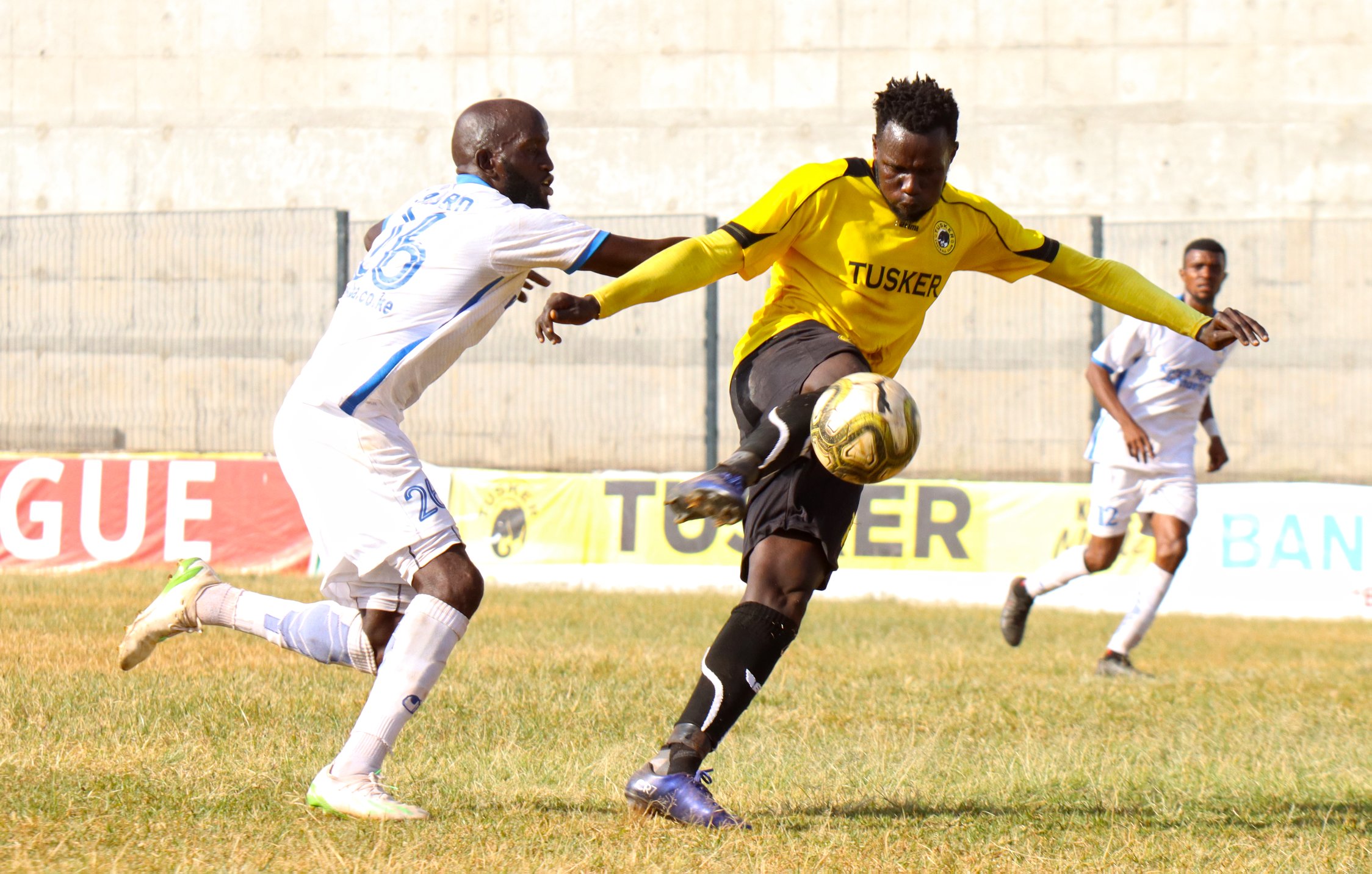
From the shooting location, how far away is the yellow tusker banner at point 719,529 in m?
12.7

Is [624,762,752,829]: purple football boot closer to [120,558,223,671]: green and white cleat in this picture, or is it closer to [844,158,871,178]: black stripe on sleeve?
[120,558,223,671]: green and white cleat

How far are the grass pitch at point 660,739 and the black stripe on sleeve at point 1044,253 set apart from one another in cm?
182

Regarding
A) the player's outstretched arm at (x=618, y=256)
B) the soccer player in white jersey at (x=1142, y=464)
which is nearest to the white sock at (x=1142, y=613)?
the soccer player in white jersey at (x=1142, y=464)

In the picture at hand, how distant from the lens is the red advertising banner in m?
13.1

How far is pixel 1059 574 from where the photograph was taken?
31.6ft

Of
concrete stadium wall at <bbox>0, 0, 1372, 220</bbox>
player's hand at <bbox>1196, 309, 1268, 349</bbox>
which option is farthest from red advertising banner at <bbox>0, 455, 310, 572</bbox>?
player's hand at <bbox>1196, 309, 1268, 349</bbox>

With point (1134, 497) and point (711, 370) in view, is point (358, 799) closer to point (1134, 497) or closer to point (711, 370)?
point (1134, 497)

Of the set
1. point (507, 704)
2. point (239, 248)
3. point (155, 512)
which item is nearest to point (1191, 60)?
point (239, 248)

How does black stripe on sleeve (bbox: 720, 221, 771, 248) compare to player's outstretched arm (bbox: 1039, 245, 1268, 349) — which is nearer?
black stripe on sleeve (bbox: 720, 221, 771, 248)

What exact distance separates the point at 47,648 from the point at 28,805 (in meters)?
3.89

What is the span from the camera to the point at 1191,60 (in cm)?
2014

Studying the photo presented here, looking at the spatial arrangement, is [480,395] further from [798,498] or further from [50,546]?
[798,498]

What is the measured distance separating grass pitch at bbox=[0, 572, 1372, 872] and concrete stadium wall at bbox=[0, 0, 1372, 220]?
1147 cm

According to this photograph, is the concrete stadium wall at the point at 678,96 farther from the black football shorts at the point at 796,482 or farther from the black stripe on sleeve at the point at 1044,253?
the black football shorts at the point at 796,482
